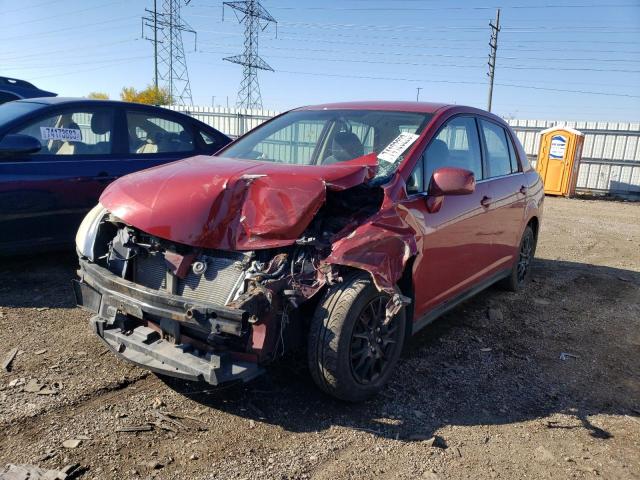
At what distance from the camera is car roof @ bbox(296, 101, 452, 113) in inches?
155

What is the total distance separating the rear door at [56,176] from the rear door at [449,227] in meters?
3.24

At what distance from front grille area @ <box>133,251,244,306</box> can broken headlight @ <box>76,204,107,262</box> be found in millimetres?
555

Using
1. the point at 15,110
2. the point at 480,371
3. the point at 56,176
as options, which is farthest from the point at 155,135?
the point at 480,371

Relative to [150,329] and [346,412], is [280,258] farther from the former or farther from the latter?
[346,412]

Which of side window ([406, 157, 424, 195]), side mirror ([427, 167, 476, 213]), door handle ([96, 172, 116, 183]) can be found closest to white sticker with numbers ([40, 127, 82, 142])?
door handle ([96, 172, 116, 183])

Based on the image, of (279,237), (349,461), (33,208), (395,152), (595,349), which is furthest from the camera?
(33,208)

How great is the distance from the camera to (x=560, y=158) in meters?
14.9

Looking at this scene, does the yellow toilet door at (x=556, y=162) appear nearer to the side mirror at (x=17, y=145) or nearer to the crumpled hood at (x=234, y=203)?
the crumpled hood at (x=234, y=203)

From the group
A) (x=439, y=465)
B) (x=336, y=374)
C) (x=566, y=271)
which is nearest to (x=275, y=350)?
(x=336, y=374)

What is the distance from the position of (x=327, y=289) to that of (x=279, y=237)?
39 cm

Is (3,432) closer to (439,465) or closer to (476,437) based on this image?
(439,465)

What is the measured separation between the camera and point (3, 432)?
2.63 metres

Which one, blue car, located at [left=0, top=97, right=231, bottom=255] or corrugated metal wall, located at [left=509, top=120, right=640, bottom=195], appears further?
corrugated metal wall, located at [left=509, top=120, right=640, bottom=195]

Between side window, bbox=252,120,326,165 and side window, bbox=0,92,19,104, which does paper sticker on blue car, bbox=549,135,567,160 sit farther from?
side window, bbox=0,92,19,104
